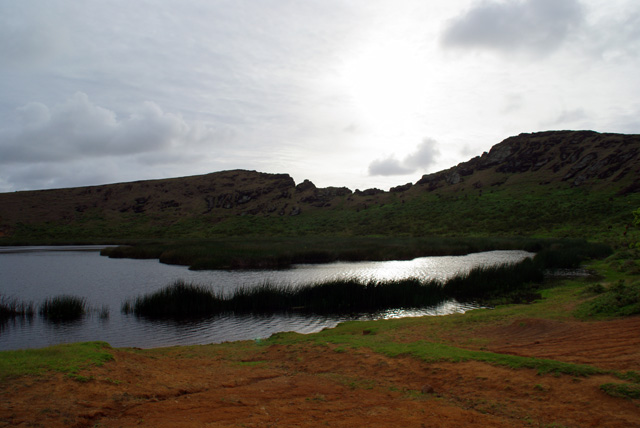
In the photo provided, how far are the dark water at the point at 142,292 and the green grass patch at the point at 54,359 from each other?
4.93 metres

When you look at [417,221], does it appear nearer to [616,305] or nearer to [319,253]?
[319,253]

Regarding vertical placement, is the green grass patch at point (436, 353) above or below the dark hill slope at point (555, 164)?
below

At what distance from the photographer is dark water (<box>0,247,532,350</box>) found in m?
13.8

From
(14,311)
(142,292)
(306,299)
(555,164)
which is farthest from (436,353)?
(555,164)

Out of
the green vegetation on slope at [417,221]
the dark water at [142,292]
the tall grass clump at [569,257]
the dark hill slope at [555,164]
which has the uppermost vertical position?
the dark hill slope at [555,164]

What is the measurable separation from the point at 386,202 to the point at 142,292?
3146 inches

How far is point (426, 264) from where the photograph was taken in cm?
3189

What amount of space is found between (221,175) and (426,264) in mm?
107596

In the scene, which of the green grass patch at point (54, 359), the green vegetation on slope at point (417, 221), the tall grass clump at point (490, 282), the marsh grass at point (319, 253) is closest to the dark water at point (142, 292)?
the tall grass clump at point (490, 282)

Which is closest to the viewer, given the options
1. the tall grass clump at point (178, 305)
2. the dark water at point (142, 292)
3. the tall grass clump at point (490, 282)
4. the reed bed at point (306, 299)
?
the dark water at point (142, 292)

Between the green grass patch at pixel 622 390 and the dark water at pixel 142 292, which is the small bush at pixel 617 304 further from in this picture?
the dark water at pixel 142 292

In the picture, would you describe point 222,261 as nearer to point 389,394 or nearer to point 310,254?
point 310,254

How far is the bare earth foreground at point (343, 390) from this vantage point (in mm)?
5379

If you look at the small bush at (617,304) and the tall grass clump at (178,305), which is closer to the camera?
the small bush at (617,304)
